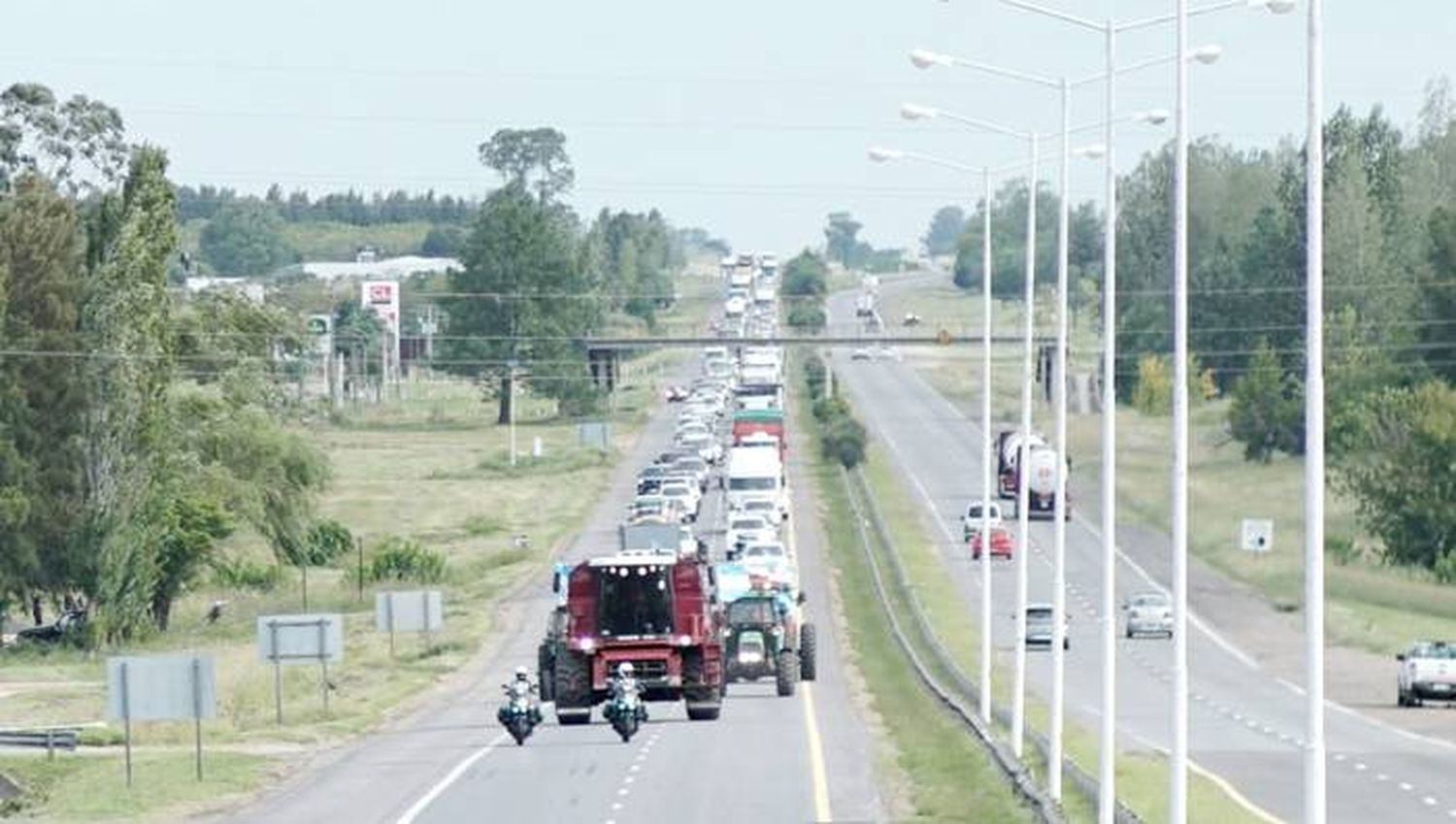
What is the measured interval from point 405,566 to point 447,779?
57.7 m

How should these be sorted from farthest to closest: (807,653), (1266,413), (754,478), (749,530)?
(1266,413), (754,478), (749,530), (807,653)

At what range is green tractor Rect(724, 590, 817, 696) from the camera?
66.6m

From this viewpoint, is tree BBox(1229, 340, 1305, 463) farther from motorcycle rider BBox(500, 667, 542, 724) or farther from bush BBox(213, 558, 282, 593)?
motorcycle rider BBox(500, 667, 542, 724)

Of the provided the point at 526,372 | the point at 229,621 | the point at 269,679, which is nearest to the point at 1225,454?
the point at 526,372

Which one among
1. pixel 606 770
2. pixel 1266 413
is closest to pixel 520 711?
pixel 606 770

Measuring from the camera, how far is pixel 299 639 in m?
61.8

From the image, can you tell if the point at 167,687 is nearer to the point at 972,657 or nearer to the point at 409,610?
the point at 409,610

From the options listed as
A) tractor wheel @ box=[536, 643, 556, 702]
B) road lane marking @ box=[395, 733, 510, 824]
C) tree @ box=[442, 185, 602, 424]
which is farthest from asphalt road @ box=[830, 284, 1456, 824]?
tree @ box=[442, 185, 602, 424]

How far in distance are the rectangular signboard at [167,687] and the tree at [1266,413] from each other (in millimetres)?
97925

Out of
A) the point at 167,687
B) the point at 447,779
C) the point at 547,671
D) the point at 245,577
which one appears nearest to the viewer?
the point at 167,687

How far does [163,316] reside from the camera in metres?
95.3

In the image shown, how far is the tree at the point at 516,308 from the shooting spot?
17875 cm

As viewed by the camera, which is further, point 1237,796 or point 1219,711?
point 1219,711

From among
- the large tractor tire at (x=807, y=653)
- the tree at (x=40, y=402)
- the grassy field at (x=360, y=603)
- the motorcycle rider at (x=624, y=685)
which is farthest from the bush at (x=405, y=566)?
the motorcycle rider at (x=624, y=685)
